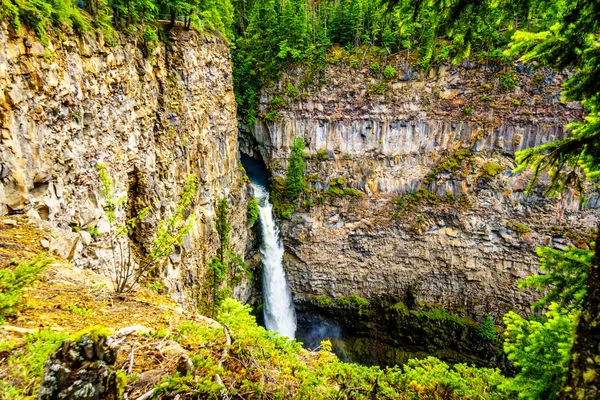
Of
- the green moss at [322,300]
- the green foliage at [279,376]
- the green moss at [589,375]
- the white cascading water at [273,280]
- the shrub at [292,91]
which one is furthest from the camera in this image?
the green moss at [322,300]

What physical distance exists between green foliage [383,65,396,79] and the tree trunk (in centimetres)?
2766

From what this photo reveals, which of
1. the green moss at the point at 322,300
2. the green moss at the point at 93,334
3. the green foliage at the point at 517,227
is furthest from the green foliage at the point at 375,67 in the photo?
the green moss at the point at 93,334

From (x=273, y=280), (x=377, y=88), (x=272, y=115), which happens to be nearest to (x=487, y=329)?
(x=273, y=280)

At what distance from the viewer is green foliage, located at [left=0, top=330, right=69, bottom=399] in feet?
9.28

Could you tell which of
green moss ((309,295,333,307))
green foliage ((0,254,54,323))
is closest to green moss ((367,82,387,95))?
green moss ((309,295,333,307))

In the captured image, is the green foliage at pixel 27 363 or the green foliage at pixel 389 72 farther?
the green foliage at pixel 389 72

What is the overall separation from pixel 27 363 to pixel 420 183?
28231 millimetres

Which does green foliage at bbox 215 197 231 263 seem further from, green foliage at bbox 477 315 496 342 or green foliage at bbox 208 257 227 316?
green foliage at bbox 477 315 496 342

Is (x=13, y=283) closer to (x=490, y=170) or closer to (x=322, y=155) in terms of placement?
(x=322, y=155)

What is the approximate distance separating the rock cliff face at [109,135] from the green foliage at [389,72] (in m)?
14.4

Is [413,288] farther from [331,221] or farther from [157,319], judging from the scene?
[157,319]

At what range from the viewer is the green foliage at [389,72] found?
90.2 ft

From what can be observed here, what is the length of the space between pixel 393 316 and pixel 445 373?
79.5ft

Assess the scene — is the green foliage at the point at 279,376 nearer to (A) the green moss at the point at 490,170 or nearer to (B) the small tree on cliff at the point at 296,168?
(B) the small tree on cliff at the point at 296,168
